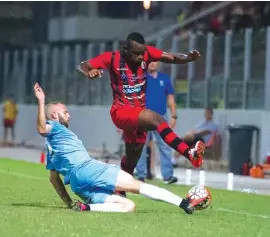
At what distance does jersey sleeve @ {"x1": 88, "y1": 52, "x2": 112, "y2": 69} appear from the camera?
1455 cm

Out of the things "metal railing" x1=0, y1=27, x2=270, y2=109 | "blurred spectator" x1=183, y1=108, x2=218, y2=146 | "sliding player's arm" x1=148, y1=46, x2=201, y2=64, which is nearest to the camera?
"sliding player's arm" x1=148, y1=46, x2=201, y2=64

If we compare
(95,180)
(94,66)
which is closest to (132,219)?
(95,180)

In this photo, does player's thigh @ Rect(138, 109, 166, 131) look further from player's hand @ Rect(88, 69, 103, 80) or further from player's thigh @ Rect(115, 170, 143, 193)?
player's thigh @ Rect(115, 170, 143, 193)

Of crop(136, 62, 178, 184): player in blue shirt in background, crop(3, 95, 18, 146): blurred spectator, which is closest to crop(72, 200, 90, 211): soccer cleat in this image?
crop(136, 62, 178, 184): player in blue shirt in background

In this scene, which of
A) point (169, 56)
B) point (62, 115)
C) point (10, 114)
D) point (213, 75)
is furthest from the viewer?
point (10, 114)

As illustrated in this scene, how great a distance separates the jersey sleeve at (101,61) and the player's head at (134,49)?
216 mm

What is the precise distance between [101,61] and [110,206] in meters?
2.19

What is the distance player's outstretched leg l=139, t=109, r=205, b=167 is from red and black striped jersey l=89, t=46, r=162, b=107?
293mm

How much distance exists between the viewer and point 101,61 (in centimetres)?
1465

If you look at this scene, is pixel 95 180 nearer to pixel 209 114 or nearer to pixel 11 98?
pixel 209 114

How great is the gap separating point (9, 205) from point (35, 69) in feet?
84.2

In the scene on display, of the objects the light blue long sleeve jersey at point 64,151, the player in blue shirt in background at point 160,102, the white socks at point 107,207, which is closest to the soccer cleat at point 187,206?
the white socks at point 107,207

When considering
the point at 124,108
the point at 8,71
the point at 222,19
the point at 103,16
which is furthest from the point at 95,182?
the point at 103,16

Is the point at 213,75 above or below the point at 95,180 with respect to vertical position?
above
